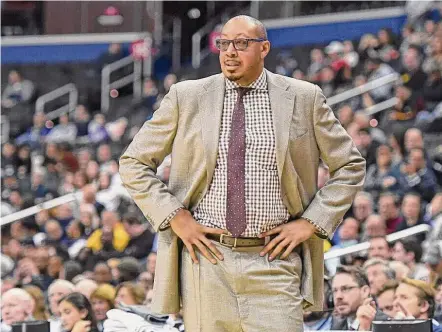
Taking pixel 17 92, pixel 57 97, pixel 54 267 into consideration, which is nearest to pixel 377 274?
pixel 54 267

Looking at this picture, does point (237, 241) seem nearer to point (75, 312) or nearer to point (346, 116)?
point (75, 312)

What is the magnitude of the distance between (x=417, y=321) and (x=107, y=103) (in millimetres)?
13993

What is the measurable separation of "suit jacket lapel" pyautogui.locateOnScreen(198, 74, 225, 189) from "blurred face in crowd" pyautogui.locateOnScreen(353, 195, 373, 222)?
17.3 ft

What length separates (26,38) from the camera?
69.5 ft

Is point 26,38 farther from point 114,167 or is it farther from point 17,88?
point 114,167

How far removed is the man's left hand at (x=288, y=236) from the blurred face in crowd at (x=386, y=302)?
2392 mm

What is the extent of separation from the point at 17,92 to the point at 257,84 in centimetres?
1553

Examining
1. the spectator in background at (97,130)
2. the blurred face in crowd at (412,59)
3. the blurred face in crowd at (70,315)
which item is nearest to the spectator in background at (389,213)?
the blurred face in crowd at (70,315)

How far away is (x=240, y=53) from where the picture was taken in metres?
4.46

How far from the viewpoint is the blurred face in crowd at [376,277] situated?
7.45m


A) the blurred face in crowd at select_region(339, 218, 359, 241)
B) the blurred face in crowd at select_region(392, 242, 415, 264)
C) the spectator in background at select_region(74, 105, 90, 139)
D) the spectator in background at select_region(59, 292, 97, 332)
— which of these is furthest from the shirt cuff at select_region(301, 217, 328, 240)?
the spectator in background at select_region(74, 105, 90, 139)

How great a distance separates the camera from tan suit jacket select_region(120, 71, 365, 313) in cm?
451

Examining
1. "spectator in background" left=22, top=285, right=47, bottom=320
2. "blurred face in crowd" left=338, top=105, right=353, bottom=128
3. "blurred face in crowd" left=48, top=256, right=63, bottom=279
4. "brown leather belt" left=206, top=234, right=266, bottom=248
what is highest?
"brown leather belt" left=206, top=234, right=266, bottom=248

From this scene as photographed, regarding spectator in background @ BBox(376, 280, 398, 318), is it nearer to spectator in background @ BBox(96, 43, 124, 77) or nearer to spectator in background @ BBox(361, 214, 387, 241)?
spectator in background @ BBox(361, 214, 387, 241)
